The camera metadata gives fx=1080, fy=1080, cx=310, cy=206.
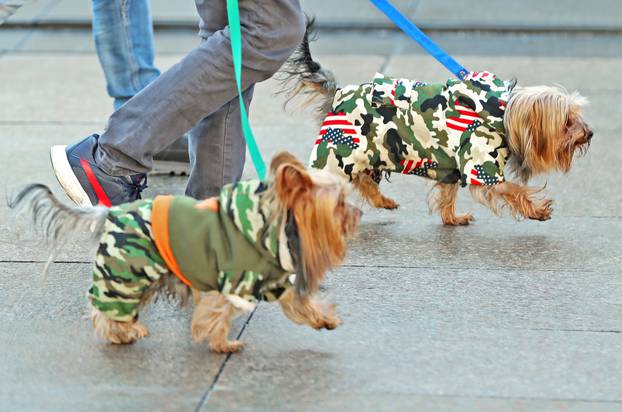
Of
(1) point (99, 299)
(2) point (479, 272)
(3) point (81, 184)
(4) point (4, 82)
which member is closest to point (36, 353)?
(1) point (99, 299)

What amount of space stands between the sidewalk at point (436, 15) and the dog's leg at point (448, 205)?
487 centimetres

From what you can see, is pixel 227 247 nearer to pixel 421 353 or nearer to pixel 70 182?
pixel 421 353

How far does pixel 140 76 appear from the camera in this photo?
641 cm

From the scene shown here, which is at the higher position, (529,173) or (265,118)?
(529,173)

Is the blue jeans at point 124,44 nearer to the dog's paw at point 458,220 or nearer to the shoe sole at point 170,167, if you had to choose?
the shoe sole at point 170,167

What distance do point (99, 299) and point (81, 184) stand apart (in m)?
1.26

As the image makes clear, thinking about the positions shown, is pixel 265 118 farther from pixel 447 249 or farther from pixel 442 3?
pixel 442 3

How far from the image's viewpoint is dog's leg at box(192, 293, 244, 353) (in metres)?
4.01

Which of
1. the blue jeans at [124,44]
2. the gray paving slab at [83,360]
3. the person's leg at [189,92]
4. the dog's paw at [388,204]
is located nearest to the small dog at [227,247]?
the gray paving slab at [83,360]

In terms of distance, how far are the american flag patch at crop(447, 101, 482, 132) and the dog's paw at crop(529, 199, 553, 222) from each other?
1.93ft

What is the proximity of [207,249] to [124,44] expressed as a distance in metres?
2.72

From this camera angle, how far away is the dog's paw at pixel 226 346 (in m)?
4.13

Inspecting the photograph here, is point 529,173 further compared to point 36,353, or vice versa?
point 529,173

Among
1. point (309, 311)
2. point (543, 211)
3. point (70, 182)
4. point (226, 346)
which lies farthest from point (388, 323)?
point (70, 182)
